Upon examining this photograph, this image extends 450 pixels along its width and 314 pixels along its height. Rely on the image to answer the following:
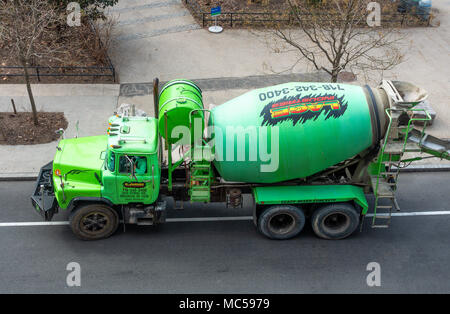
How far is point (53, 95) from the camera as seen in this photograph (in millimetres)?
17625

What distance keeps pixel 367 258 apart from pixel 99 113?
9843mm

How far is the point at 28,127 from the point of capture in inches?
627

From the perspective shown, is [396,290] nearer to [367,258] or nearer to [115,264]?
[367,258]

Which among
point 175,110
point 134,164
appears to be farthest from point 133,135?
point 175,110

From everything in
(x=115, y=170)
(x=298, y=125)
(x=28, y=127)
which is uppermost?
(x=28, y=127)

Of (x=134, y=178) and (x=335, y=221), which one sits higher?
(x=134, y=178)

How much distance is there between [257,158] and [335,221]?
275 centimetres

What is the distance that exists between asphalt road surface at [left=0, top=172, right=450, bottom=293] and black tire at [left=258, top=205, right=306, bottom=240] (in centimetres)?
22

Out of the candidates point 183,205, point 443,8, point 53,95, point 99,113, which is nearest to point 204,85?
point 99,113

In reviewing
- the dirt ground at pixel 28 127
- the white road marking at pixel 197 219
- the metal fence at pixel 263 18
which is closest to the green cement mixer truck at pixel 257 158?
the white road marking at pixel 197 219

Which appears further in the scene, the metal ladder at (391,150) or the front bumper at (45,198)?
the front bumper at (45,198)

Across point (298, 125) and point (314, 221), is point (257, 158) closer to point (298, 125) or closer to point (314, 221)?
point (298, 125)

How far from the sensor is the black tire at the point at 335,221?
11.6m

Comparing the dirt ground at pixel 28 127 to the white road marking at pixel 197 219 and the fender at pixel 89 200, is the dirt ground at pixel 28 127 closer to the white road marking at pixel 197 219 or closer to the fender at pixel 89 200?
the white road marking at pixel 197 219
